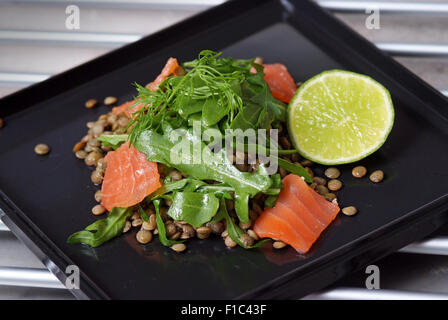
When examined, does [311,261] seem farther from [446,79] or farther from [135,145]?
[446,79]

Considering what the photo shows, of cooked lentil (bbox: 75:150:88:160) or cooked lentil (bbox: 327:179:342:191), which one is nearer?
cooked lentil (bbox: 327:179:342:191)

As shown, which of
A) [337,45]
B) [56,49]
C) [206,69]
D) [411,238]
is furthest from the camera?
[56,49]

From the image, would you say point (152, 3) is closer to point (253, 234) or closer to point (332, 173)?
point (332, 173)

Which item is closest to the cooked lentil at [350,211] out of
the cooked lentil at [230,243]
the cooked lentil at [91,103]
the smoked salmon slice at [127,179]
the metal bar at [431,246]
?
the metal bar at [431,246]

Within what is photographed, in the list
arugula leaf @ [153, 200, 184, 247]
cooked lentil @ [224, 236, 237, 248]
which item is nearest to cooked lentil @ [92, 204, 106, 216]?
arugula leaf @ [153, 200, 184, 247]

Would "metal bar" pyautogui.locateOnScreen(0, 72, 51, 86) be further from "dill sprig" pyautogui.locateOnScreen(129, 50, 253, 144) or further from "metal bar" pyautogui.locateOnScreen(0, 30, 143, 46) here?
"dill sprig" pyautogui.locateOnScreen(129, 50, 253, 144)

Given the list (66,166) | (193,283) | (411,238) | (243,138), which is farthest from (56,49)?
→ (411,238)
